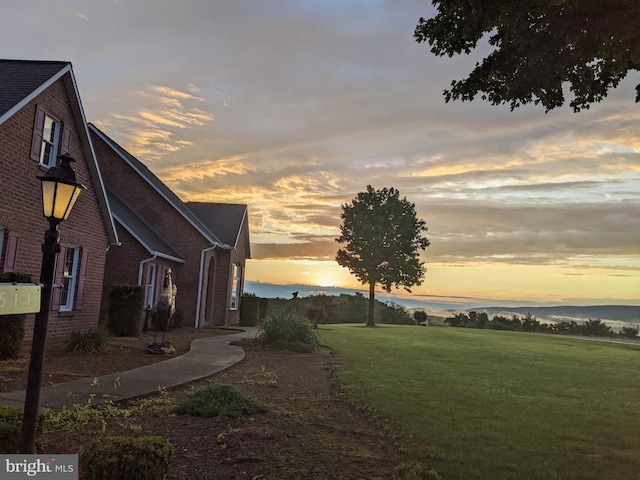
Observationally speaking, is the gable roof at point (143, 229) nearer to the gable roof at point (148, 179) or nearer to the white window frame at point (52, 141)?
the gable roof at point (148, 179)

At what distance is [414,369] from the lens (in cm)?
1172

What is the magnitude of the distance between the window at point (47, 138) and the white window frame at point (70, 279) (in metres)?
2.92

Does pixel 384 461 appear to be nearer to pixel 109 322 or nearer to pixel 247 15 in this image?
pixel 247 15

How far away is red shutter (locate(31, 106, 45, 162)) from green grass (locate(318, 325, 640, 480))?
31.4 ft

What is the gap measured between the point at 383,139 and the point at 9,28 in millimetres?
10634

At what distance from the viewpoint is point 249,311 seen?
1044 inches

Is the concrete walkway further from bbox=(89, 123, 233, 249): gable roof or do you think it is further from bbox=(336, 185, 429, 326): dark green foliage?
bbox=(336, 185, 429, 326): dark green foliage

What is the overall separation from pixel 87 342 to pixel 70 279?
4217 millimetres

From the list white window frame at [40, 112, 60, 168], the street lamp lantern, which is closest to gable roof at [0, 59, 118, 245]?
white window frame at [40, 112, 60, 168]

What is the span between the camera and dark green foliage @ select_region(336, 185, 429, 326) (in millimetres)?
36531

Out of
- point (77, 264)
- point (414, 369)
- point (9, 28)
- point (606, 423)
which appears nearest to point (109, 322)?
point (77, 264)

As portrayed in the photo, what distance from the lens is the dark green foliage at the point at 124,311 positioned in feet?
49.2

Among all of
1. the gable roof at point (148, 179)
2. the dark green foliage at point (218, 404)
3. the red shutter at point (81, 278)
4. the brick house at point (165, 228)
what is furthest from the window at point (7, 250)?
the gable roof at point (148, 179)

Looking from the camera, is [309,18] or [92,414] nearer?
[92,414]
